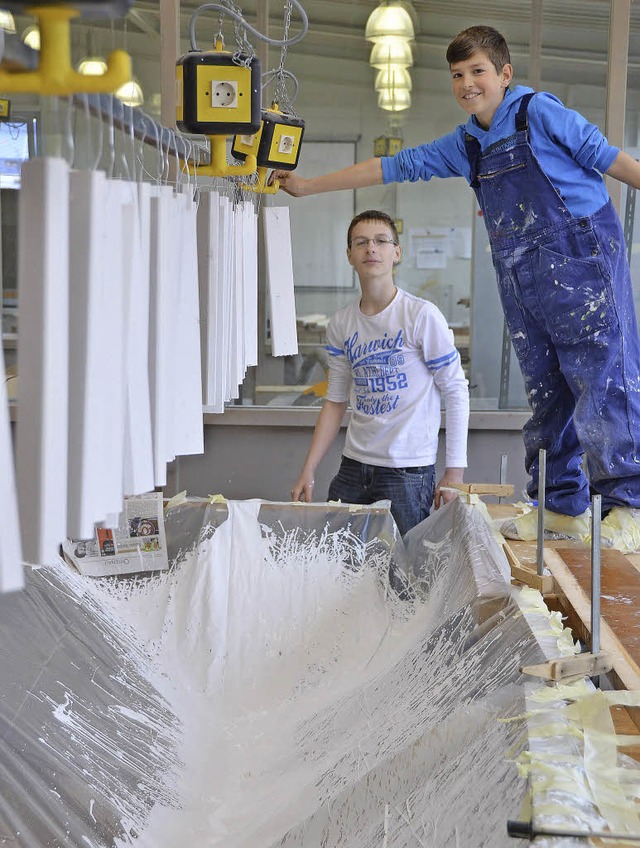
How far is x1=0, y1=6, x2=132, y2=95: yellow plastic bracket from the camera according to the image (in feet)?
2.32

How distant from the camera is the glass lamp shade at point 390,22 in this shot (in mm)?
3789

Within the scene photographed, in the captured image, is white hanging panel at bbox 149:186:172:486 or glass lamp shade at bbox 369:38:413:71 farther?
glass lamp shade at bbox 369:38:413:71

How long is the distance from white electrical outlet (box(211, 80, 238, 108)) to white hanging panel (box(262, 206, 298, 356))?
0.52 m

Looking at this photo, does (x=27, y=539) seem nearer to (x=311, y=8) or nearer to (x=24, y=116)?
(x=24, y=116)

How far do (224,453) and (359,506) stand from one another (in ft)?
5.16

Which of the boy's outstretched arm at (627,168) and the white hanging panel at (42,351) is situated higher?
the boy's outstretched arm at (627,168)

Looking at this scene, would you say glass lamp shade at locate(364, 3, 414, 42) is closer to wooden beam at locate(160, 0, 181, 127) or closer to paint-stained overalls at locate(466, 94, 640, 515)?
wooden beam at locate(160, 0, 181, 127)

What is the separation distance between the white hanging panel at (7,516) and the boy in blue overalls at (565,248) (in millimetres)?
1547

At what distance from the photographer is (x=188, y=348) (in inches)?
42.3

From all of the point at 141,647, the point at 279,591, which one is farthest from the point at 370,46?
the point at 141,647

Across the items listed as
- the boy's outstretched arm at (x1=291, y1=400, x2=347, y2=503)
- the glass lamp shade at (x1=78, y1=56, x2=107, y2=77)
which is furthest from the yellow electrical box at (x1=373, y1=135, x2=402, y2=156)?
the boy's outstretched arm at (x1=291, y1=400, x2=347, y2=503)

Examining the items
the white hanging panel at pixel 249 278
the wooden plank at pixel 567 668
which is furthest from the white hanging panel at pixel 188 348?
the wooden plank at pixel 567 668

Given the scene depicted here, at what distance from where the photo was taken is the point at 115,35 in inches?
151

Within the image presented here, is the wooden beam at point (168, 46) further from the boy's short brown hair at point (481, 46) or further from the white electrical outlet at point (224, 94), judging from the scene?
the white electrical outlet at point (224, 94)
